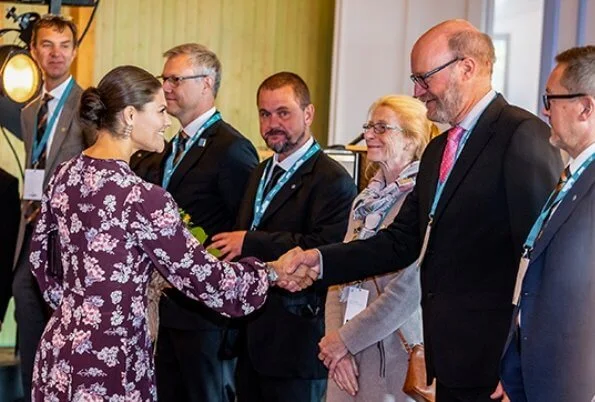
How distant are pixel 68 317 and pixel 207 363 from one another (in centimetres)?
118

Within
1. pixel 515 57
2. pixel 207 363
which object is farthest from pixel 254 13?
pixel 207 363

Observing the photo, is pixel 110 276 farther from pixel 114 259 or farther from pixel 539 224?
pixel 539 224

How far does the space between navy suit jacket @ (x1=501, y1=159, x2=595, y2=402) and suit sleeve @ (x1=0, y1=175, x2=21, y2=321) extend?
341 cm

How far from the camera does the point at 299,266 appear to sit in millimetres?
3738

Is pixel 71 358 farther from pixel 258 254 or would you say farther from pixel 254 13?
pixel 254 13

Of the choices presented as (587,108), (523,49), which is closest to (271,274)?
(587,108)

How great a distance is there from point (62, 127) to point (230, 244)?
1.35 metres

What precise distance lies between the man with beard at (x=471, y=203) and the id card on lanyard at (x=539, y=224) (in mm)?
120

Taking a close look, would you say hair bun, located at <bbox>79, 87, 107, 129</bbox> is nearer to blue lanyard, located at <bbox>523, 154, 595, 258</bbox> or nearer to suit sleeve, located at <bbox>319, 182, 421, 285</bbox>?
suit sleeve, located at <bbox>319, 182, 421, 285</bbox>

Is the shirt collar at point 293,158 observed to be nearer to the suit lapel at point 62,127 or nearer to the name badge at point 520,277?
the suit lapel at point 62,127

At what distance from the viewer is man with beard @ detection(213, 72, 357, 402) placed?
4.02 m

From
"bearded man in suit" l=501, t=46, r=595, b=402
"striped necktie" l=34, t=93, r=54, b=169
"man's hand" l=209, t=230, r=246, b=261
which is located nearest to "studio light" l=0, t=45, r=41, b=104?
"striped necktie" l=34, t=93, r=54, b=169

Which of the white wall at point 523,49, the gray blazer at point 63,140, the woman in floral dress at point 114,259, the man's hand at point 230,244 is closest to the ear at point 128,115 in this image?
the woman in floral dress at point 114,259

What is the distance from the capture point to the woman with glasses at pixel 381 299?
361 cm
